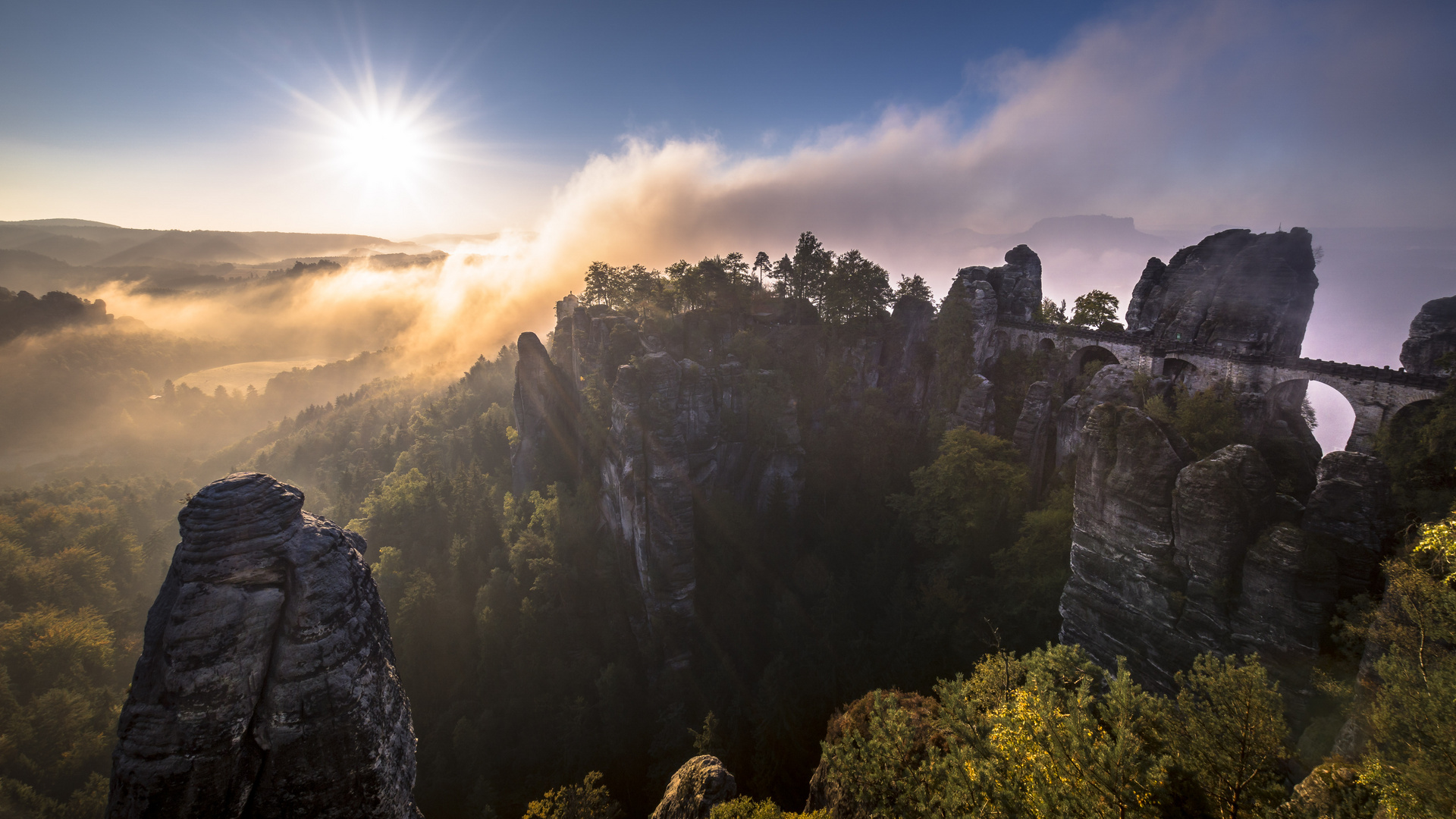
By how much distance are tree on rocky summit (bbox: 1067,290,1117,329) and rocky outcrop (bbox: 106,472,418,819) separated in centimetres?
4821

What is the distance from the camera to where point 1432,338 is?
26422mm

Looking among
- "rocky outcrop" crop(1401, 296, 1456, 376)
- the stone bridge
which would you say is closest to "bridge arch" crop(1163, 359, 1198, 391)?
the stone bridge

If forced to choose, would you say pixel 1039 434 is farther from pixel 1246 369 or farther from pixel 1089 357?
pixel 1246 369

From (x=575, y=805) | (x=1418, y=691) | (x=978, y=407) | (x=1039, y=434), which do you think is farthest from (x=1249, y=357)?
(x=575, y=805)

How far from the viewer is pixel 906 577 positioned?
3206cm

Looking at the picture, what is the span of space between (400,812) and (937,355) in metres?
42.6

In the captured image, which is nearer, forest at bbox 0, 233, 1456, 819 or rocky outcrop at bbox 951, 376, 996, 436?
forest at bbox 0, 233, 1456, 819

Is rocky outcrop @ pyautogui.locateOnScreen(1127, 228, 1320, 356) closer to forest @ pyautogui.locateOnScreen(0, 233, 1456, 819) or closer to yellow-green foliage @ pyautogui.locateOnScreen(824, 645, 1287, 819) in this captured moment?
forest @ pyautogui.locateOnScreen(0, 233, 1456, 819)

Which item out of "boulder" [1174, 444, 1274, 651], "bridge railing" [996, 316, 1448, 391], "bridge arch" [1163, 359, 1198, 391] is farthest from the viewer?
"bridge arch" [1163, 359, 1198, 391]

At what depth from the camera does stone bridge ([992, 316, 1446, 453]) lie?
2583cm

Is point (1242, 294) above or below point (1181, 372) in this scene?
above

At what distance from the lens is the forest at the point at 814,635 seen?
10594 millimetres

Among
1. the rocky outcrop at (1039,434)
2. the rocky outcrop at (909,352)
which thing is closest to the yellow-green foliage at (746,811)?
the rocky outcrop at (1039,434)

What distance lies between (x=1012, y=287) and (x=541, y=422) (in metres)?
45.0
